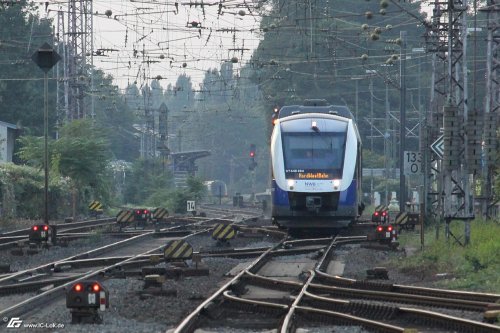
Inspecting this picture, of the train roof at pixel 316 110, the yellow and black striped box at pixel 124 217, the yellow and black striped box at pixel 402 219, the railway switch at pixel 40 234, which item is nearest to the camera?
the railway switch at pixel 40 234

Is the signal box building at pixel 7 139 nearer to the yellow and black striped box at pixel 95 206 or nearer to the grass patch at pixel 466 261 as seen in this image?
the yellow and black striped box at pixel 95 206

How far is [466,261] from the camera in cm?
2111

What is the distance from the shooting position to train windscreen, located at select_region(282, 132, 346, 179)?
→ 30.8m

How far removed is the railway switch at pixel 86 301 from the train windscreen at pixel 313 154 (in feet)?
57.9

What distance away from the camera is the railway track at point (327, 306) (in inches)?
520

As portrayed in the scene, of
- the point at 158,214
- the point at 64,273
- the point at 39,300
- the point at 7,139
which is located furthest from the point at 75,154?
the point at 39,300

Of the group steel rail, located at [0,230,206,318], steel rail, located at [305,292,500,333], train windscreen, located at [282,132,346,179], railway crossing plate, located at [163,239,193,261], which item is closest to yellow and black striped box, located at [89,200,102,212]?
train windscreen, located at [282,132,346,179]

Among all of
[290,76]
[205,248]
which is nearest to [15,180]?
[205,248]

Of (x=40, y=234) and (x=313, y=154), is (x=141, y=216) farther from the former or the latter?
(x=40, y=234)

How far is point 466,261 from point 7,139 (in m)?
51.1

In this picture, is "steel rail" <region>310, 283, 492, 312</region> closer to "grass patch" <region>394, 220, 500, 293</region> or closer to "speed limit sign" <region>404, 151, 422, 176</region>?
"grass patch" <region>394, 220, 500, 293</region>

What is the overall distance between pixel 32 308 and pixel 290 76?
77820mm

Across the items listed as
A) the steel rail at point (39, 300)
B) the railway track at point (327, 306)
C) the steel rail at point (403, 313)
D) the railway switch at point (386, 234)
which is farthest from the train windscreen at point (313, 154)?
the steel rail at point (403, 313)

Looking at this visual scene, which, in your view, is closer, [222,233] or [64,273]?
[64,273]
